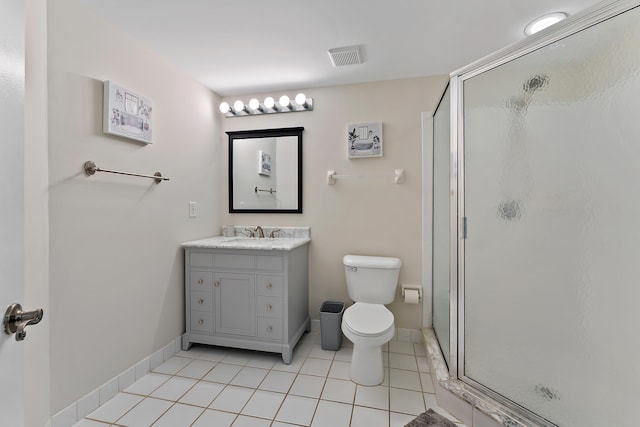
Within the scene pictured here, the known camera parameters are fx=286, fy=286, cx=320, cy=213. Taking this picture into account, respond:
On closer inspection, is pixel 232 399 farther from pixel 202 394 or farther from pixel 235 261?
pixel 235 261

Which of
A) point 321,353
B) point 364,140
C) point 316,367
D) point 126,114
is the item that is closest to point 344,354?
point 321,353

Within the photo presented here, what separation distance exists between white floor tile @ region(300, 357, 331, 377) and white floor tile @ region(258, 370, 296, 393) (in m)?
0.10

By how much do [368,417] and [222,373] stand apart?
0.98 metres

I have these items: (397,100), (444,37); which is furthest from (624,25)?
(397,100)

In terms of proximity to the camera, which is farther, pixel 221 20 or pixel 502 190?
pixel 221 20

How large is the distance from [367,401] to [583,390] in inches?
38.7

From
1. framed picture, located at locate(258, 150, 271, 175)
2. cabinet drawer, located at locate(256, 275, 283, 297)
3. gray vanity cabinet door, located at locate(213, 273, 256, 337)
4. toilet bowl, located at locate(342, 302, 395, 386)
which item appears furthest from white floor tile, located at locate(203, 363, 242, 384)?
framed picture, located at locate(258, 150, 271, 175)

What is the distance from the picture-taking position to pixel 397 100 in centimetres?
235

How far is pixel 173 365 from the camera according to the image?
77.5 inches

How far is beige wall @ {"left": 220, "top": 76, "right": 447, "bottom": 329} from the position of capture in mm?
2320

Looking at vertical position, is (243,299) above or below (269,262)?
below

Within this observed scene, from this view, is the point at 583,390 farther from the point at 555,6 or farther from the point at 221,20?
the point at 221,20

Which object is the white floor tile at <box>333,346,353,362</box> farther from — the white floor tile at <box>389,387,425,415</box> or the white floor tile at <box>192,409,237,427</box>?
the white floor tile at <box>192,409,237,427</box>

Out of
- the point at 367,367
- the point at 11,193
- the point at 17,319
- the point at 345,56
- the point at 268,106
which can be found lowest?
the point at 367,367
